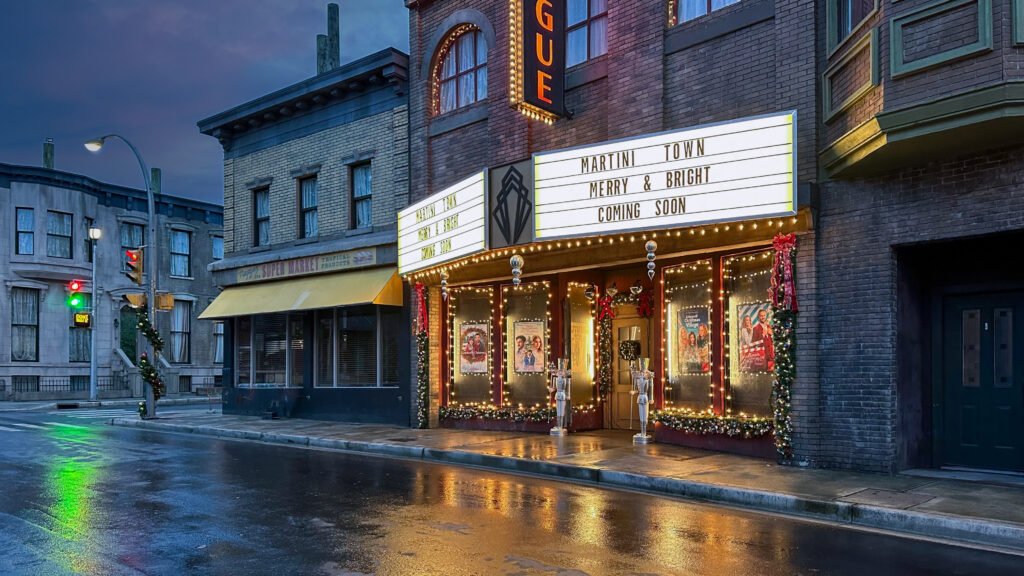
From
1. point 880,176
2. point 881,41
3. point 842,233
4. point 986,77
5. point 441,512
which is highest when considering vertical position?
point 881,41

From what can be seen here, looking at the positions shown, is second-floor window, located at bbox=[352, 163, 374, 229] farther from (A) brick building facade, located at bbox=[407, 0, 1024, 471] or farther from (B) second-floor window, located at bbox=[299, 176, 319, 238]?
(A) brick building facade, located at bbox=[407, 0, 1024, 471]

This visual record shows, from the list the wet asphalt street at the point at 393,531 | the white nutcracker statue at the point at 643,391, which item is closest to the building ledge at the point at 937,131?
the wet asphalt street at the point at 393,531

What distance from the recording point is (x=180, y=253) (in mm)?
43250

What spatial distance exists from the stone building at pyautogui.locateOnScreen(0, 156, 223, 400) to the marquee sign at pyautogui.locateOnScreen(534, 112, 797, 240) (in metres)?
27.8

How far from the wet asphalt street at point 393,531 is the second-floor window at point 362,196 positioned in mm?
9315

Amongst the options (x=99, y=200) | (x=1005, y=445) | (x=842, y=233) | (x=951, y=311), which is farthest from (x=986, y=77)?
(x=99, y=200)

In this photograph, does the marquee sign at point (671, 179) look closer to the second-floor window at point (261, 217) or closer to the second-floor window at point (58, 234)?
the second-floor window at point (261, 217)

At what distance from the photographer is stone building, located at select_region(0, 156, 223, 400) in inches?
1436

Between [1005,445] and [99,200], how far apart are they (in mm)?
39997

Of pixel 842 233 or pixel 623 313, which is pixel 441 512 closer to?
pixel 842 233

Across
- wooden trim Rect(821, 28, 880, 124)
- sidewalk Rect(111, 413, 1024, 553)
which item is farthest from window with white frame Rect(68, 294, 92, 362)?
wooden trim Rect(821, 28, 880, 124)

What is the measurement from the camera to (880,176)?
10914 mm

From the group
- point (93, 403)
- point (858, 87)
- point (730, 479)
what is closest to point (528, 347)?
point (730, 479)

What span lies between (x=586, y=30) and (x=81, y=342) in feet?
108
